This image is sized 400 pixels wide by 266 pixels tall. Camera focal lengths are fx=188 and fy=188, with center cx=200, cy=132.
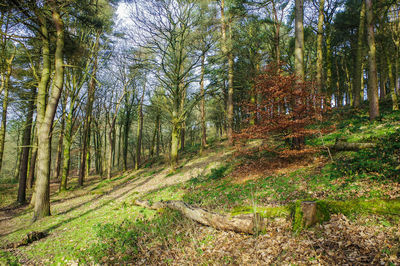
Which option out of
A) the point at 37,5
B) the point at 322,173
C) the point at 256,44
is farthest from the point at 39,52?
the point at 256,44

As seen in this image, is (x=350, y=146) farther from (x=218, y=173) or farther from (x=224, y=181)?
(x=218, y=173)

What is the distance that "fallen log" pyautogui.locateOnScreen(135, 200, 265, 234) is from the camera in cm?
422

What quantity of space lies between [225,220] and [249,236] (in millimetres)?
692

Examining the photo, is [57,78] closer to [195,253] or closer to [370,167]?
[195,253]

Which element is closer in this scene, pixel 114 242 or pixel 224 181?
pixel 114 242

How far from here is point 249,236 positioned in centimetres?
421

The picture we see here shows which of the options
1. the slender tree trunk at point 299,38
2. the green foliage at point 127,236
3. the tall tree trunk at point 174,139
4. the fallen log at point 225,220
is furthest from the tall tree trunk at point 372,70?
the green foliage at point 127,236

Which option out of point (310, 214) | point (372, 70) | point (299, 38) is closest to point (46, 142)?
point (310, 214)

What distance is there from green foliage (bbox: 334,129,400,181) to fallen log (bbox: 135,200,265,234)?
3.45 meters

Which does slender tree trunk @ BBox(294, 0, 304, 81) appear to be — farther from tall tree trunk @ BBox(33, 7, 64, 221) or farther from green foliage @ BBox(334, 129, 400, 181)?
tall tree trunk @ BBox(33, 7, 64, 221)

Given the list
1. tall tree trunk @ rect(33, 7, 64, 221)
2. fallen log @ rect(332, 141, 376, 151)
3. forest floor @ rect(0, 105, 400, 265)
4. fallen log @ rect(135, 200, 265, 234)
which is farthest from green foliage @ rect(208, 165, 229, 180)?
tall tree trunk @ rect(33, 7, 64, 221)

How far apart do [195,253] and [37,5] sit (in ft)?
34.1

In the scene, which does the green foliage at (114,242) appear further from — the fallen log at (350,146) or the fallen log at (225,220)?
the fallen log at (350,146)

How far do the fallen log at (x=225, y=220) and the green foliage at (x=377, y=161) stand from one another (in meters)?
3.45
